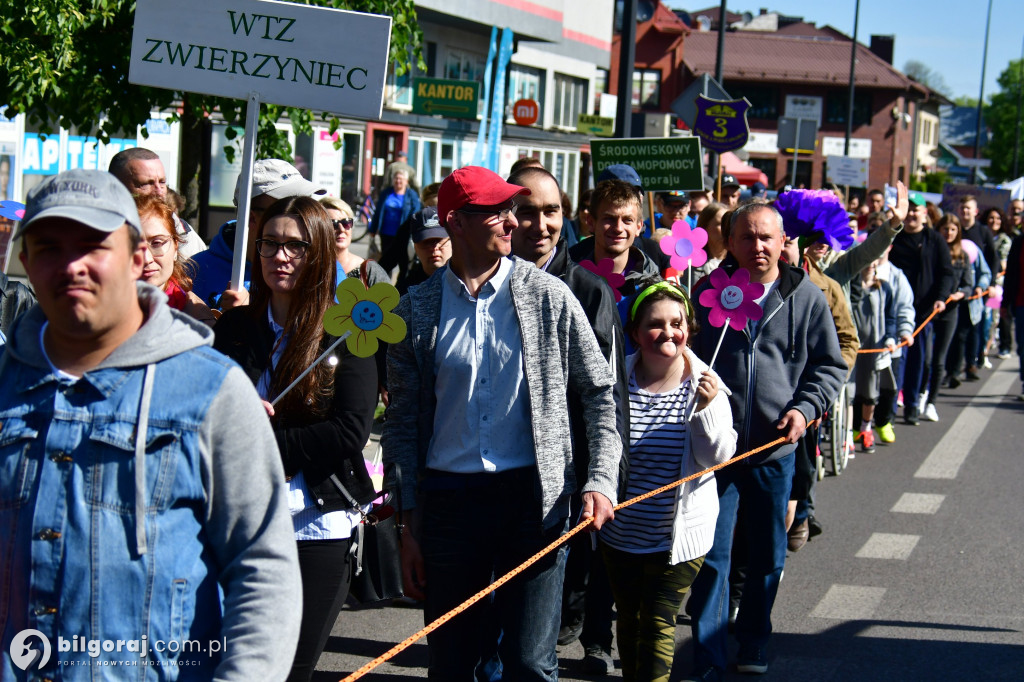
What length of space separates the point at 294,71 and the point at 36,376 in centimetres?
291

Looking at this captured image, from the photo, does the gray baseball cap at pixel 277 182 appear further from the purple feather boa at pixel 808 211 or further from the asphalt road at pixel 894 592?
the purple feather boa at pixel 808 211

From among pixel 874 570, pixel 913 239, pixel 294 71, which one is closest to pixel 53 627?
pixel 294 71

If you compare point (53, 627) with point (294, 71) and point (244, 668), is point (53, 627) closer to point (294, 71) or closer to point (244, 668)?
point (244, 668)

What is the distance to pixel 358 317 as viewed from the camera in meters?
3.41

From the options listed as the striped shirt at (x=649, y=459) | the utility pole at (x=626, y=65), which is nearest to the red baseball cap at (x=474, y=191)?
the striped shirt at (x=649, y=459)

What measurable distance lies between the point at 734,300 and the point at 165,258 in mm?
2247

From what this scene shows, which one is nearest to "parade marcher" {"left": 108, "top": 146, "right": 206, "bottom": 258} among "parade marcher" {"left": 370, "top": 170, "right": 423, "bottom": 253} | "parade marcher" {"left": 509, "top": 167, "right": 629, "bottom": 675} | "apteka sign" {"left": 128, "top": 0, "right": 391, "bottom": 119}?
"apteka sign" {"left": 128, "top": 0, "right": 391, "bottom": 119}

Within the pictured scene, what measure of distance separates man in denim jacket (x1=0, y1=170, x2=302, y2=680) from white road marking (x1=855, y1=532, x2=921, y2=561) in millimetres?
5751

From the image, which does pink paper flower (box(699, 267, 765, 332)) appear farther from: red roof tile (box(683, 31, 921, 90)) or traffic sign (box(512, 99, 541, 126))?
red roof tile (box(683, 31, 921, 90))

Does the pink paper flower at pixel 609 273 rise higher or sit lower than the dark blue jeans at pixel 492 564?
higher

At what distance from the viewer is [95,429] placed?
79.4 inches

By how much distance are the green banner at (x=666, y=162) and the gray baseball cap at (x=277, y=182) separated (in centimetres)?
411

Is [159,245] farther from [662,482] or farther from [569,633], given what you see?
[569,633]

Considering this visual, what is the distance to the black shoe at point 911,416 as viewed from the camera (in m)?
12.1
